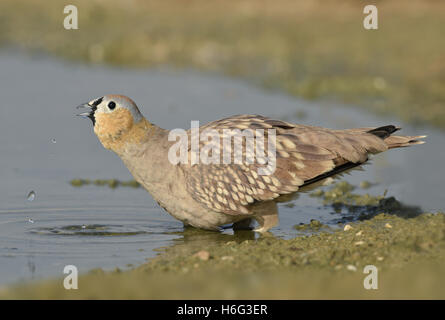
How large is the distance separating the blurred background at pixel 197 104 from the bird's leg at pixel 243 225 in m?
0.12

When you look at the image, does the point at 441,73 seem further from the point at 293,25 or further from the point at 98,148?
the point at 98,148

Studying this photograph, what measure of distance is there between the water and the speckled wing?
562 millimetres

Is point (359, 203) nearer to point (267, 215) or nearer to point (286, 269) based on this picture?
point (267, 215)

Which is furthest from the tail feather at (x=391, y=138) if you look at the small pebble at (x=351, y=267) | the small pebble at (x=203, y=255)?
the small pebble at (x=203, y=255)

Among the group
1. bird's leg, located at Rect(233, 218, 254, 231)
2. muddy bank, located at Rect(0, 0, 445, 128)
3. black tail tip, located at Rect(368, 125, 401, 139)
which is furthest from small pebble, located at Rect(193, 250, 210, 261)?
muddy bank, located at Rect(0, 0, 445, 128)

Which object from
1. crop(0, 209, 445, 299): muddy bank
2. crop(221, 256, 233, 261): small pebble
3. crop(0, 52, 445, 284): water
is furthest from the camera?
crop(0, 52, 445, 284): water

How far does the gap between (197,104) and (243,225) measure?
6167 mm

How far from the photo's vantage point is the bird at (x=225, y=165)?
27.5 feet

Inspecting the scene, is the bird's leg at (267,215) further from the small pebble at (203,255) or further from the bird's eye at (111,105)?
the bird's eye at (111,105)

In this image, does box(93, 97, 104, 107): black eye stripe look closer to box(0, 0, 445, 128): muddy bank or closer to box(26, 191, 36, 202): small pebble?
box(26, 191, 36, 202): small pebble

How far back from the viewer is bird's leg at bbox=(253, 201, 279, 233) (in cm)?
865

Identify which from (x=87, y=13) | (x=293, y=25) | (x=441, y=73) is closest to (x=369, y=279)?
(x=441, y=73)

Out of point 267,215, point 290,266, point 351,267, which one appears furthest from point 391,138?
point 290,266

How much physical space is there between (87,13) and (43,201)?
13.4m
